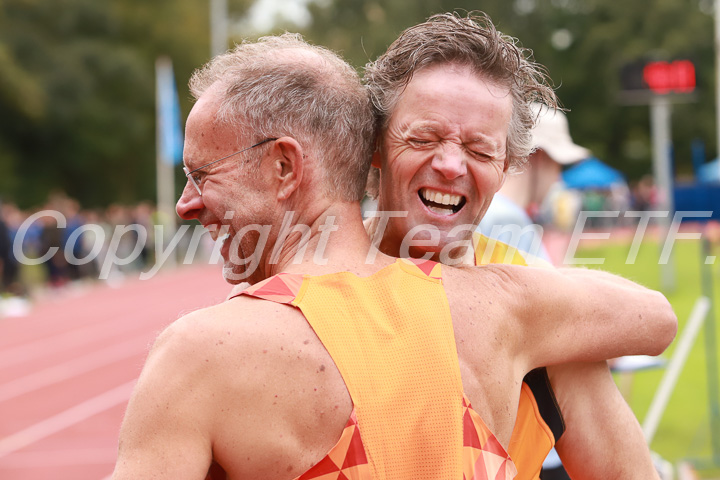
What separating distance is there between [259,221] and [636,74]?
42.8 feet

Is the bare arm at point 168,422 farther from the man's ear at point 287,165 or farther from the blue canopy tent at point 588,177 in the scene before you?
the blue canopy tent at point 588,177

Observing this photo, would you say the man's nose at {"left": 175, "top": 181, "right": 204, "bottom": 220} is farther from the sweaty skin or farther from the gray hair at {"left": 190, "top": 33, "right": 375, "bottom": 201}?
the sweaty skin

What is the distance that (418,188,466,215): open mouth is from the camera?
1.83m

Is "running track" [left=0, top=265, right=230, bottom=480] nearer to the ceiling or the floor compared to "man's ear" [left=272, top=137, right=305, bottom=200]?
nearer to the floor

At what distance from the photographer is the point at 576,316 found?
1716 millimetres

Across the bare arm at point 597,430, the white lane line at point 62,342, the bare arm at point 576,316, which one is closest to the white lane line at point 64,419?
the white lane line at point 62,342

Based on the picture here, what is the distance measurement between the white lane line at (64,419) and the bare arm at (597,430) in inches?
237

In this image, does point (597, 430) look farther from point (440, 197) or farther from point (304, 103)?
point (304, 103)

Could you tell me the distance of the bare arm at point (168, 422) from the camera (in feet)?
4.37

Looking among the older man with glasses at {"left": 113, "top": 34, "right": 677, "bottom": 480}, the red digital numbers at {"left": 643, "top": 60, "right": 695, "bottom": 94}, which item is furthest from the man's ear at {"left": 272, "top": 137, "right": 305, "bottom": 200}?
the red digital numbers at {"left": 643, "top": 60, "right": 695, "bottom": 94}

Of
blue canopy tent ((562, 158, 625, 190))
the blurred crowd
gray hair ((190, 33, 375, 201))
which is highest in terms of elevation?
gray hair ((190, 33, 375, 201))

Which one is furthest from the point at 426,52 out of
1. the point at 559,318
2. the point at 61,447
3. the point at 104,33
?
the point at 104,33

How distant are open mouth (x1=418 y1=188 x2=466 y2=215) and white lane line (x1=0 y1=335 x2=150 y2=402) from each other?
26.8 feet

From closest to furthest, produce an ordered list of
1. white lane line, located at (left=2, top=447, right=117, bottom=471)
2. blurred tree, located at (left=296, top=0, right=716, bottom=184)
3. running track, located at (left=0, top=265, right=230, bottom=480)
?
white lane line, located at (left=2, top=447, right=117, bottom=471) → running track, located at (left=0, top=265, right=230, bottom=480) → blurred tree, located at (left=296, top=0, right=716, bottom=184)
